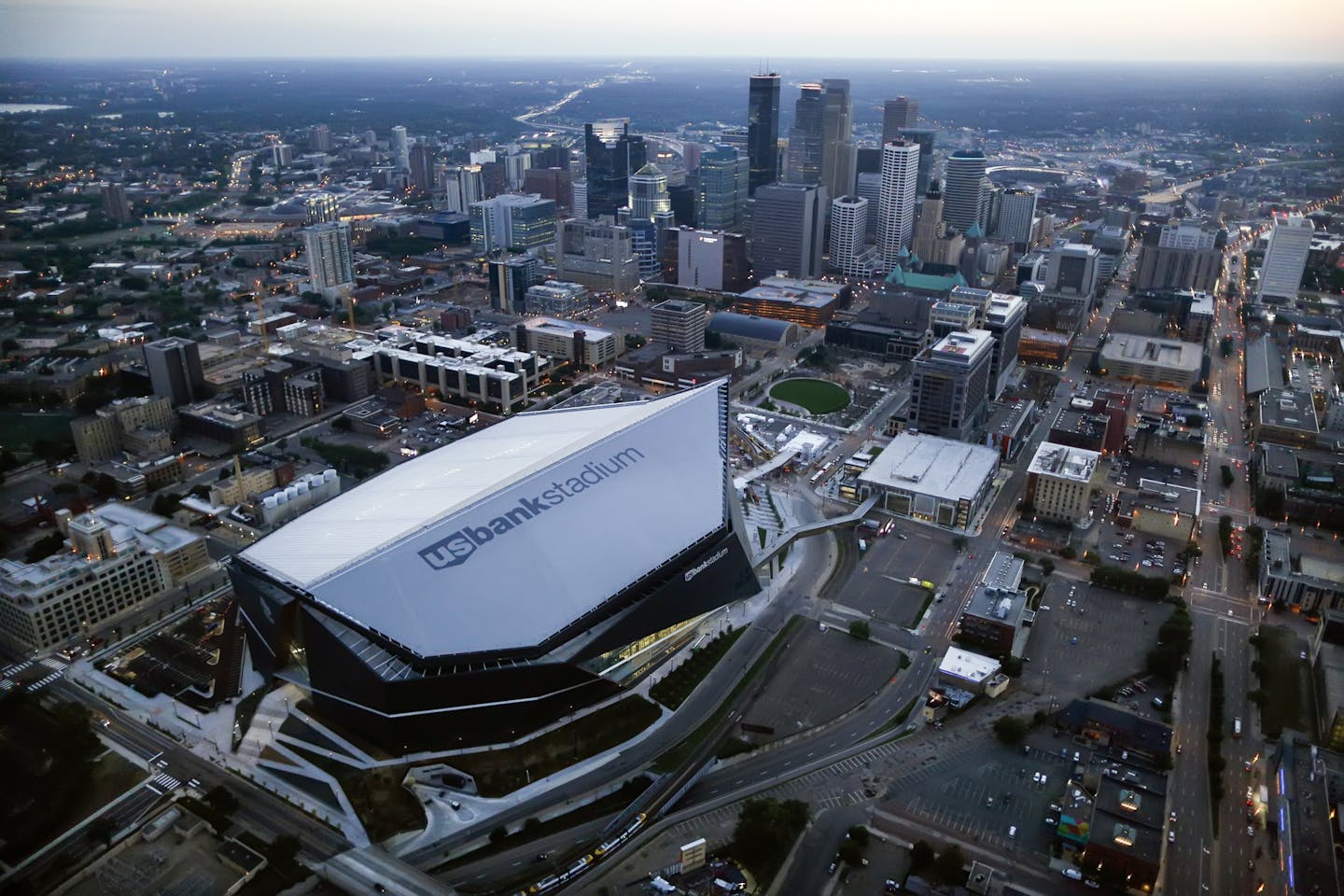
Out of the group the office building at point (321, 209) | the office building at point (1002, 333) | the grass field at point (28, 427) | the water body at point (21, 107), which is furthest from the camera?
the office building at point (321, 209)

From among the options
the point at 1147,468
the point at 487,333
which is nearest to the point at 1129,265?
the point at 1147,468

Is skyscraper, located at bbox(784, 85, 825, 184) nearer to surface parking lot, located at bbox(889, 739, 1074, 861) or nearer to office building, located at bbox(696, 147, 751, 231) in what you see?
office building, located at bbox(696, 147, 751, 231)

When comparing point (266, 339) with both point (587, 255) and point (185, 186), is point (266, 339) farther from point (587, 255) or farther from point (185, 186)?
point (185, 186)

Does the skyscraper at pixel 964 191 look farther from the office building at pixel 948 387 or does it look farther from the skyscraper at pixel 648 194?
the office building at pixel 948 387

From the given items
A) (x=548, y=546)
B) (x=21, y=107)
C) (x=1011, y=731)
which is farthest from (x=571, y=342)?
(x=1011, y=731)

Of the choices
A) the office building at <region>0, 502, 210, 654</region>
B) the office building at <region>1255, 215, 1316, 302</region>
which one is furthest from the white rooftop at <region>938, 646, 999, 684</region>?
the office building at <region>1255, 215, 1316, 302</region>

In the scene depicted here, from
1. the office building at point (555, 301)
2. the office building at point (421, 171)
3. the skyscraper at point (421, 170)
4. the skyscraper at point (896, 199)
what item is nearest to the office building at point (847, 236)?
the skyscraper at point (896, 199)

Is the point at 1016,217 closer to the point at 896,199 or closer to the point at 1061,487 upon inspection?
the point at 896,199
